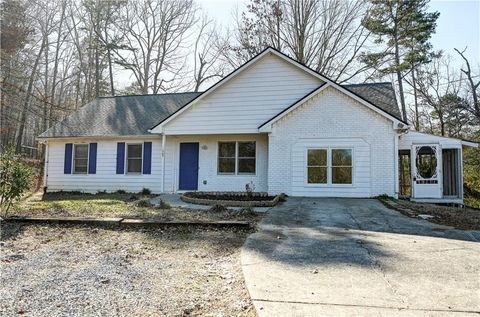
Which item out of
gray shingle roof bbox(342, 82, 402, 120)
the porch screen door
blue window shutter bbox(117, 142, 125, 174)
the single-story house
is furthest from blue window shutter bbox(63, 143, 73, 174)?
the porch screen door

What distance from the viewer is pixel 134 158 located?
15477mm

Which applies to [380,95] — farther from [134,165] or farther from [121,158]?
[121,158]

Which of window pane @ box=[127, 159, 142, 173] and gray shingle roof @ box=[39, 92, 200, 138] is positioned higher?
gray shingle roof @ box=[39, 92, 200, 138]

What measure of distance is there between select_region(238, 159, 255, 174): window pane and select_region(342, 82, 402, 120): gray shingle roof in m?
5.95

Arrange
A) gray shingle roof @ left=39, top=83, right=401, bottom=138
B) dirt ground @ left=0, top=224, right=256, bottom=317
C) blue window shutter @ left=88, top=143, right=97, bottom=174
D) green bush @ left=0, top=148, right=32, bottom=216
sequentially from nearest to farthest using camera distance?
dirt ground @ left=0, top=224, right=256, bottom=317 < green bush @ left=0, top=148, right=32, bottom=216 < gray shingle roof @ left=39, top=83, right=401, bottom=138 < blue window shutter @ left=88, top=143, right=97, bottom=174

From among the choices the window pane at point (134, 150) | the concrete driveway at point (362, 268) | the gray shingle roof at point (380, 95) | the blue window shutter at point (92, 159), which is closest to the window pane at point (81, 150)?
the blue window shutter at point (92, 159)

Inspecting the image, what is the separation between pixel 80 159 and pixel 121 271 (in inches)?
535

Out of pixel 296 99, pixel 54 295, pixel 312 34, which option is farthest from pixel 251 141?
pixel 312 34

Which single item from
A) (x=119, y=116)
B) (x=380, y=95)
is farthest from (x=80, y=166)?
(x=380, y=95)

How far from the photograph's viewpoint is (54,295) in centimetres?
355

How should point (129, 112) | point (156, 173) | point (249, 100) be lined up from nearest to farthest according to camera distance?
point (249, 100) → point (156, 173) → point (129, 112)

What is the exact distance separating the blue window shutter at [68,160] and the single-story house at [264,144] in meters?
0.05

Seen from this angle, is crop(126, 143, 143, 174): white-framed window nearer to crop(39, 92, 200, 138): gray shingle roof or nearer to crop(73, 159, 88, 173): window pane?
crop(39, 92, 200, 138): gray shingle roof

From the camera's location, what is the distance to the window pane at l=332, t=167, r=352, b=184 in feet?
40.3
